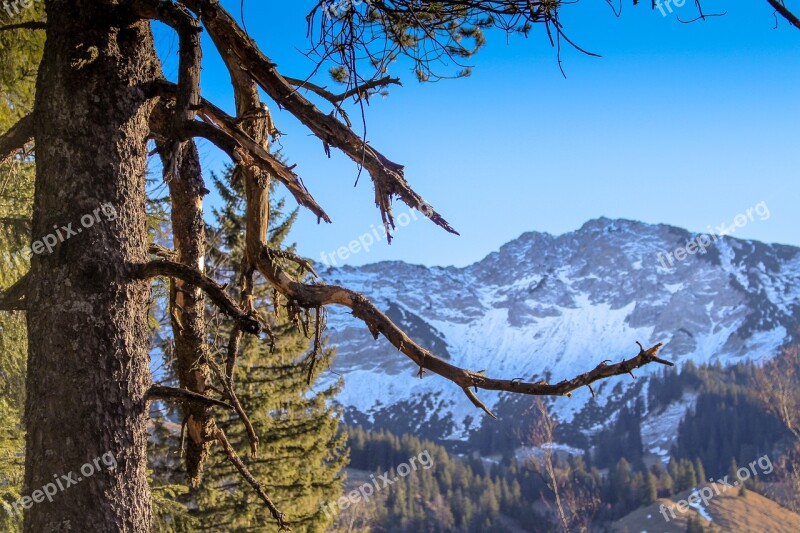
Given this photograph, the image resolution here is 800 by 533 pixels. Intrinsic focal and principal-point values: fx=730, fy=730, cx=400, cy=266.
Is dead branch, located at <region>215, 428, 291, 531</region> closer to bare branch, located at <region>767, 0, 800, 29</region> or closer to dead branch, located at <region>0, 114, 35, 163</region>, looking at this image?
dead branch, located at <region>0, 114, 35, 163</region>

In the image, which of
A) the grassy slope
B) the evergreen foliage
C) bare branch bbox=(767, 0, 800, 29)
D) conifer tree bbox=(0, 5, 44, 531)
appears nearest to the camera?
bare branch bbox=(767, 0, 800, 29)

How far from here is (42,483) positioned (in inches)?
93.7

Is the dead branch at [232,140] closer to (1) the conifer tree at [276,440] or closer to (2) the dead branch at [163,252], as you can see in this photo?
(2) the dead branch at [163,252]

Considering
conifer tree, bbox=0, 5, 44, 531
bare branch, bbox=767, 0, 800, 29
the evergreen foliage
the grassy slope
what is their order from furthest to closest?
the grassy slope, the evergreen foliage, conifer tree, bbox=0, 5, 44, 531, bare branch, bbox=767, 0, 800, 29

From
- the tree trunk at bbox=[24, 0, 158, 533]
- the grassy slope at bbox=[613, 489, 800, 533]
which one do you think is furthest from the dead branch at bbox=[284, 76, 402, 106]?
the grassy slope at bbox=[613, 489, 800, 533]

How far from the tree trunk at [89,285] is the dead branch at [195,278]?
5cm

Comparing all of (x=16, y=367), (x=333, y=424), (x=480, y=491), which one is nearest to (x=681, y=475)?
(x=480, y=491)

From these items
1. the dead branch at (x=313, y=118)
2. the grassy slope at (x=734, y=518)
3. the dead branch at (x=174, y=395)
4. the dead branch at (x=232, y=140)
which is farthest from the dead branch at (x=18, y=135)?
the grassy slope at (x=734, y=518)

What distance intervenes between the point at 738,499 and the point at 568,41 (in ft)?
271

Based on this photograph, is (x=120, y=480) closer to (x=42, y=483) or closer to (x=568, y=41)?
(x=42, y=483)

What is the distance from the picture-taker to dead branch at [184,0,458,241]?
2.82 metres

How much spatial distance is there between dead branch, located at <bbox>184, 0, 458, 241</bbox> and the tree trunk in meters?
0.31

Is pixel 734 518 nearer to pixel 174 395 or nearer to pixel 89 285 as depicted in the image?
pixel 174 395

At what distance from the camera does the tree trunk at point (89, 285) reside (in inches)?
93.5
